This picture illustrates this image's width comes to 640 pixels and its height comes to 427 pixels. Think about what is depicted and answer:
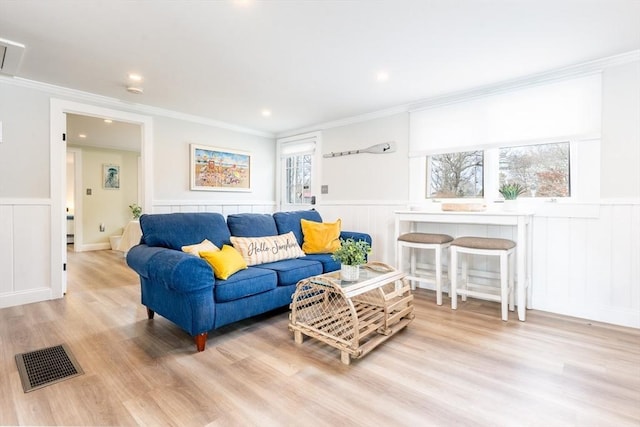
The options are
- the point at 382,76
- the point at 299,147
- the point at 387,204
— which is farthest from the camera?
the point at 299,147

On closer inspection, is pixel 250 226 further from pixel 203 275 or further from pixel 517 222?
pixel 517 222

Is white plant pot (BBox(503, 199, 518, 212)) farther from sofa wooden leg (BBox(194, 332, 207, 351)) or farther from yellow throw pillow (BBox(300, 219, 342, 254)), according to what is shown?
sofa wooden leg (BBox(194, 332, 207, 351))

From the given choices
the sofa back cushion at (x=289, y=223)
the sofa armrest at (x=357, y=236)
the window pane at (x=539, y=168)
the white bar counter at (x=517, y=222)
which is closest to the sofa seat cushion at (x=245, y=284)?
the sofa back cushion at (x=289, y=223)

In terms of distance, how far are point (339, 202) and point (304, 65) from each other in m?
2.20

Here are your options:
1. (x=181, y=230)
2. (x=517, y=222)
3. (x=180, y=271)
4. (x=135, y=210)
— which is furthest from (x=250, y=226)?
(x=135, y=210)

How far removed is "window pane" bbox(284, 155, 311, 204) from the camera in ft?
16.8

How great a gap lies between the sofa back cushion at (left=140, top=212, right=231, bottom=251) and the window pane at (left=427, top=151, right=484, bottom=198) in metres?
2.46

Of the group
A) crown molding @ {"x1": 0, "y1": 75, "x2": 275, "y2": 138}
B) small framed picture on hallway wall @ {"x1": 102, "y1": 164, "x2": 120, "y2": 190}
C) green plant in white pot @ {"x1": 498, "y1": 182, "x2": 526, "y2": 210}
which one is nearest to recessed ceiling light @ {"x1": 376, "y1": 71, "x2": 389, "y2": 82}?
green plant in white pot @ {"x1": 498, "y1": 182, "x2": 526, "y2": 210}

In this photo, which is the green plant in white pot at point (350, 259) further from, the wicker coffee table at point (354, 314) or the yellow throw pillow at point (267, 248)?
the yellow throw pillow at point (267, 248)

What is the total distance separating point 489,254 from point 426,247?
0.61 m

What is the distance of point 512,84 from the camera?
310 centimetres

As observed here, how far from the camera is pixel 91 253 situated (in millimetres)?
6320

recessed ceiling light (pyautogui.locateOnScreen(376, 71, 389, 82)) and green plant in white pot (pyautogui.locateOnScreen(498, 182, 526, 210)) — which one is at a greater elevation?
recessed ceiling light (pyautogui.locateOnScreen(376, 71, 389, 82))

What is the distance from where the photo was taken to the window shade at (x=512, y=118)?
A: 9.14ft
